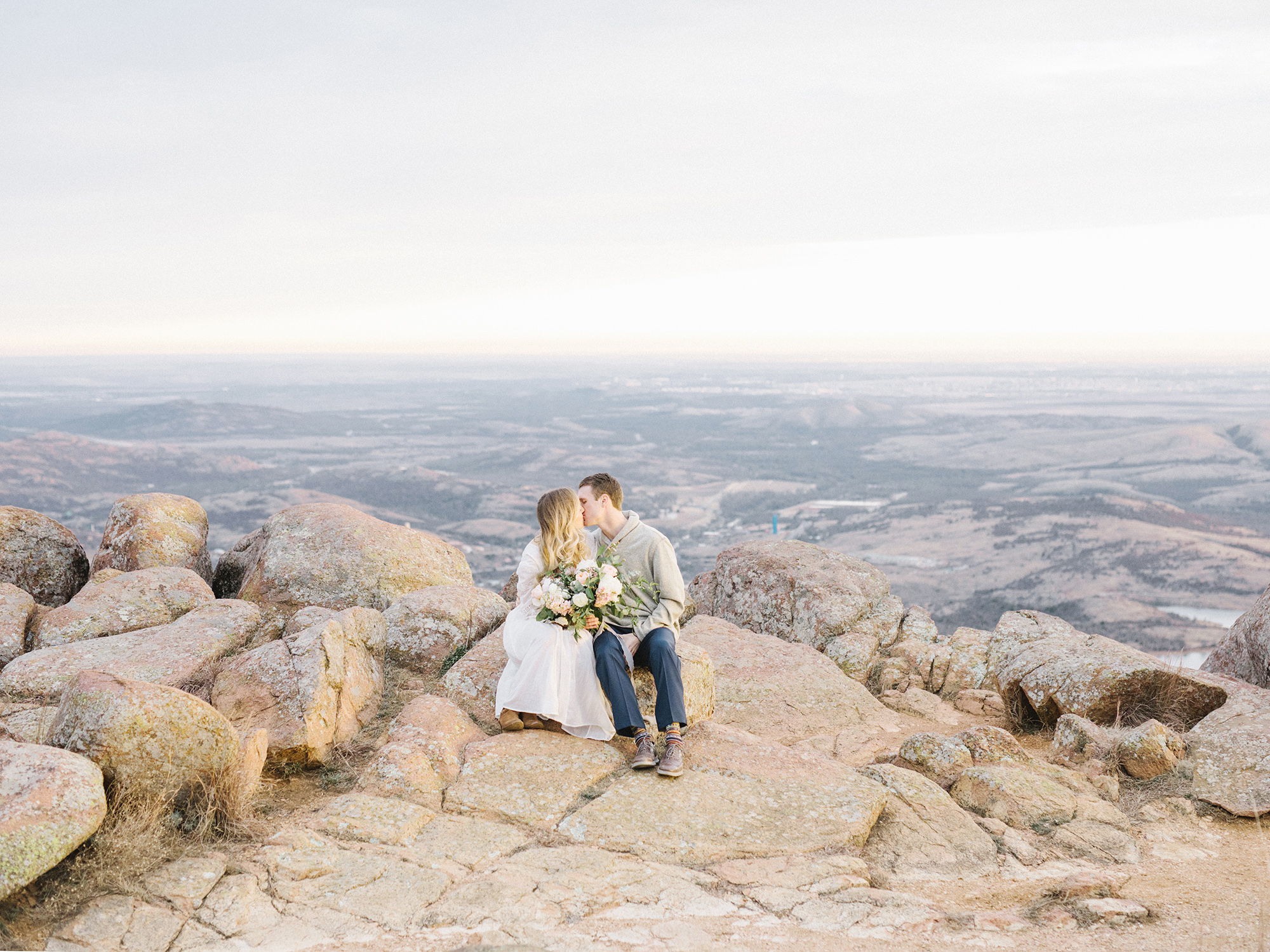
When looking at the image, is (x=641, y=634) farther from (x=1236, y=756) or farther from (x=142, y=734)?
(x=1236, y=756)

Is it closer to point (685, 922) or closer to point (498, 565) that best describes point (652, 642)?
point (685, 922)

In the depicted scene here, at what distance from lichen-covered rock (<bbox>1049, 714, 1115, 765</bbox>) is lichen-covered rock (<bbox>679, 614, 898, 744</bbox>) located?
1.74 meters

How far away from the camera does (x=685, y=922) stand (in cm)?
495

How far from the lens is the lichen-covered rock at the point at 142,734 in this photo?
555cm

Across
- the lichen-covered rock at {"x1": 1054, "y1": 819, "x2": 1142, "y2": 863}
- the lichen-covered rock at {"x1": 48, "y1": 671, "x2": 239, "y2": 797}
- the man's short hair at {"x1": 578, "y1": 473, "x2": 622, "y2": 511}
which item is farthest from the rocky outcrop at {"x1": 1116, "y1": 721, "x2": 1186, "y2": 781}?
the lichen-covered rock at {"x1": 48, "y1": 671, "x2": 239, "y2": 797}

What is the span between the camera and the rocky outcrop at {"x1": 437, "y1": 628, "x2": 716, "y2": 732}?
8.01m

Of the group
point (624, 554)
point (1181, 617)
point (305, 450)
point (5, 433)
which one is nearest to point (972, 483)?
point (1181, 617)

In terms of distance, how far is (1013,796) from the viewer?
6809 millimetres

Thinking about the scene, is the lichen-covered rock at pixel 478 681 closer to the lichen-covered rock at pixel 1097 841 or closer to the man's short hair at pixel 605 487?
the man's short hair at pixel 605 487

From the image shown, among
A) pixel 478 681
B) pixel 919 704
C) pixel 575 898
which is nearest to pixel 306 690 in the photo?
pixel 478 681

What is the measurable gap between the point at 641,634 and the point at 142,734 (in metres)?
4.01

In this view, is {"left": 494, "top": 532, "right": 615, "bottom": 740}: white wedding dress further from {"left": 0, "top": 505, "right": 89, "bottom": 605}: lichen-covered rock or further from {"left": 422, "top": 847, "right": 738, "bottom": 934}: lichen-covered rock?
{"left": 0, "top": 505, "right": 89, "bottom": 605}: lichen-covered rock

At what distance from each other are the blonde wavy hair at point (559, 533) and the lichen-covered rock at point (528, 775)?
151cm

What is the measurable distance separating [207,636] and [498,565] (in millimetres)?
70567
